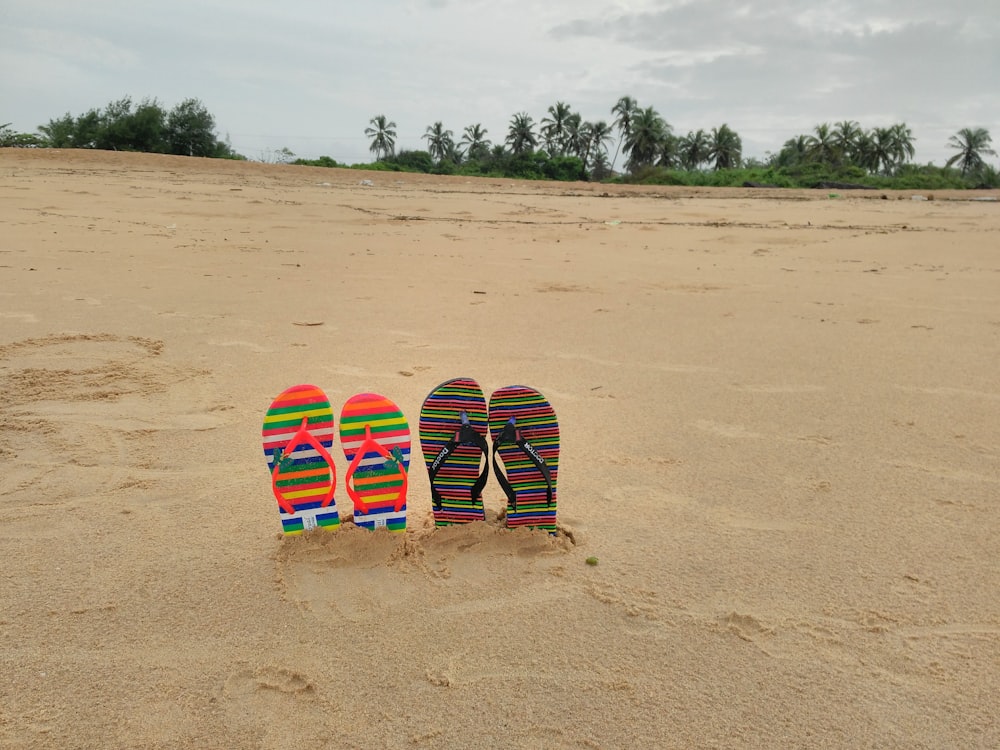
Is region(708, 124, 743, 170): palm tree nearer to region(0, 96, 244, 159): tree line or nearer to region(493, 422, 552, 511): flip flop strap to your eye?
region(0, 96, 244, 159): tree line

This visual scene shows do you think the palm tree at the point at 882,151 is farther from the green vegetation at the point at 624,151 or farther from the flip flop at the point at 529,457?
the flip flop at the point at 529,457

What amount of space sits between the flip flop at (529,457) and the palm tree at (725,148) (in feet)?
158

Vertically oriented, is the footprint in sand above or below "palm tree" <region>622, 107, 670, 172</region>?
below

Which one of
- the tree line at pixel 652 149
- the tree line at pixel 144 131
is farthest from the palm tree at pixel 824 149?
the tree line at pixel 144 131

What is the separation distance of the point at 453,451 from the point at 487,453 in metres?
0.10

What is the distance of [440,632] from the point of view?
1.61m

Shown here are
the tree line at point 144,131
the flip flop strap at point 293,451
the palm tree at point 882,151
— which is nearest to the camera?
the flip flop strap at point 293,451

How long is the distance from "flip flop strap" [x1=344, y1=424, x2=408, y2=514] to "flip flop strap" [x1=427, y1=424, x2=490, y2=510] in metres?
0.08

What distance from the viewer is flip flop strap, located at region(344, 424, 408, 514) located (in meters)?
1.93

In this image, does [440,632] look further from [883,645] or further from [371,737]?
[883,645]

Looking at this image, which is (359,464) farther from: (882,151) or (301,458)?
(882,151)

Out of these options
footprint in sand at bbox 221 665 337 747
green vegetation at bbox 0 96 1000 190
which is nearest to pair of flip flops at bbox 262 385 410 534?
footprint in sand at bbox 221 665 337 747

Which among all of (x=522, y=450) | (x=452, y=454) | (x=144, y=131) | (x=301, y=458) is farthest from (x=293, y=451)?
(x=144, y=131)

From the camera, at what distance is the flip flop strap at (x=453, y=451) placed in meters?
1.95
